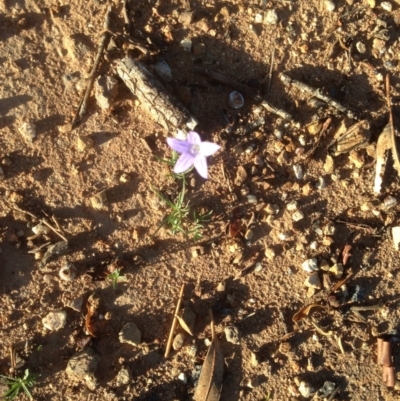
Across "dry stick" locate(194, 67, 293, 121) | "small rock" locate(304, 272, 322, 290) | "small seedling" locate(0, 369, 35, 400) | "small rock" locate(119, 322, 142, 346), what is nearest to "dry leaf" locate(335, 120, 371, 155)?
"dry stick" locate(194, 67, 293, 121)

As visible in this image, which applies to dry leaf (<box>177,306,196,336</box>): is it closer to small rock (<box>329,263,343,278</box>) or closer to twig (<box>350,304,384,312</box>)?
small rock (<box>329,263,343,278</box>)

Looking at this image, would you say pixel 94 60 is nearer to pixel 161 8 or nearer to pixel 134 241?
pixel 161 8

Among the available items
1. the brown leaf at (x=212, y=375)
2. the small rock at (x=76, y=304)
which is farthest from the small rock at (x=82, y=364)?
the brown leaf at (x=212, y=375)

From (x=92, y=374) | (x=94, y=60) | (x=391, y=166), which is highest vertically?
(x=94, y=60)

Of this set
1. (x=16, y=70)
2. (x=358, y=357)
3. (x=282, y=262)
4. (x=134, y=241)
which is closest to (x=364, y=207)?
(x=282, y=262)

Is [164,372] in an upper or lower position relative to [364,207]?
lower
